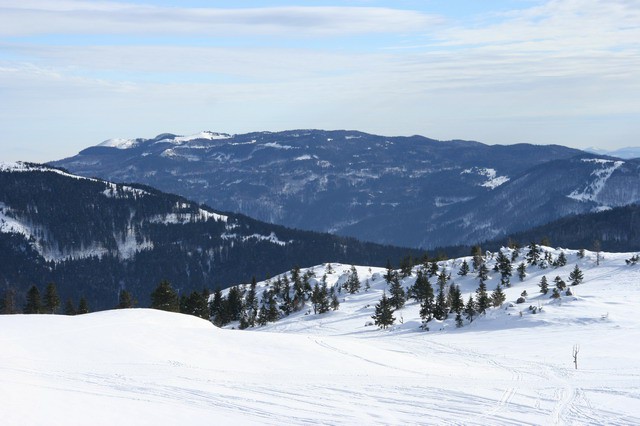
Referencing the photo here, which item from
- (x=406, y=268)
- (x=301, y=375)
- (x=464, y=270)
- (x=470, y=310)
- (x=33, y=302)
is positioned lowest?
(x=33, y=302)

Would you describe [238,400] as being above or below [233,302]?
above

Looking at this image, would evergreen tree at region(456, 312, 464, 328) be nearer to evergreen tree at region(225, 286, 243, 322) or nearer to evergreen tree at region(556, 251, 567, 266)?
evergreen tree at region(556, 251, 567, 266)

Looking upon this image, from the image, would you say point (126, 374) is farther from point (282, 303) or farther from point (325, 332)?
point (282, 303)

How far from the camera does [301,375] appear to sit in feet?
143

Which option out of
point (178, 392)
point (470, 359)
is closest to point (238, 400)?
point (178, 392)

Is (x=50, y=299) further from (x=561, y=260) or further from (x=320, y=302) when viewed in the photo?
(x=561, y=260)

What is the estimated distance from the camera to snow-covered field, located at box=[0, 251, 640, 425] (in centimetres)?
3244

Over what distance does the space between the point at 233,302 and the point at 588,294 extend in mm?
62964

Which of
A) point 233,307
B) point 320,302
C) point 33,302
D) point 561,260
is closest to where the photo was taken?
point 33,302

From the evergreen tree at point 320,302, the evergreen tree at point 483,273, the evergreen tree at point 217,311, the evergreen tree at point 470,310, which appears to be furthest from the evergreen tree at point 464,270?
the evergreen tree at point 217,311

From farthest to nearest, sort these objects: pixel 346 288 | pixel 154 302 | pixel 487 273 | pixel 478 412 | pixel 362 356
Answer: pixel 346 288
pixel 487 273
pixel 154 302
pixel 362 356
pixel 478 412

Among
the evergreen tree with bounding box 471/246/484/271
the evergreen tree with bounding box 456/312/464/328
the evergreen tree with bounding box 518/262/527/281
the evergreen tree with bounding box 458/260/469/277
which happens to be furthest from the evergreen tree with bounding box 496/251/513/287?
the evergreen tree with bounding box 456/312/464/328

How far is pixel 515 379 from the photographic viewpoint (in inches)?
1828

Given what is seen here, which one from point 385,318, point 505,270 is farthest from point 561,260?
point 385,318
